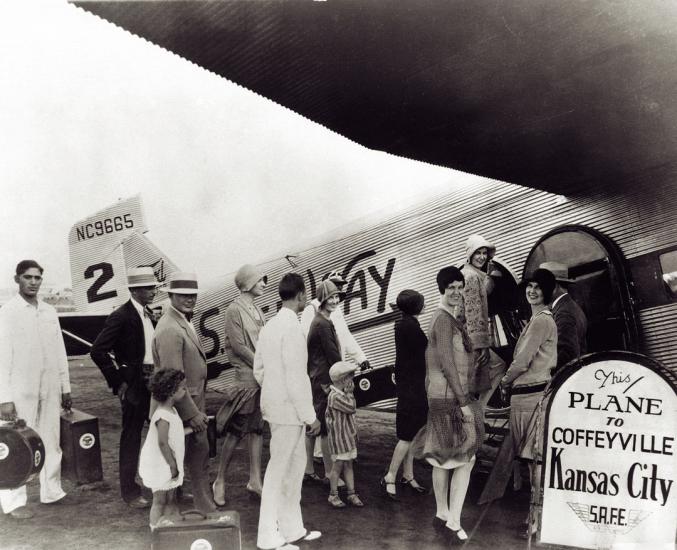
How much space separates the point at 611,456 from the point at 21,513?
3556 millimetres

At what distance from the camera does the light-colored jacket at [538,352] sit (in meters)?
3.91

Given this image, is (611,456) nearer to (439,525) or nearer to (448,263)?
(439,525)

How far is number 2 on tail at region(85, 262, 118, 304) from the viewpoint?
653 cm

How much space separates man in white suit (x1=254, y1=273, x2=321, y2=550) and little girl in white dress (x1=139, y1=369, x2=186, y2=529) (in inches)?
19.5

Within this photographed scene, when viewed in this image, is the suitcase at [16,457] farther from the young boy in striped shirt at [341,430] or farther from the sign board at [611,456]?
the sign board at [611,456]

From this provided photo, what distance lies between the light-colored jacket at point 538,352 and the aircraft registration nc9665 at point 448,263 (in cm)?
109

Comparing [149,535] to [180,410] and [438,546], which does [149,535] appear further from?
[438,546]

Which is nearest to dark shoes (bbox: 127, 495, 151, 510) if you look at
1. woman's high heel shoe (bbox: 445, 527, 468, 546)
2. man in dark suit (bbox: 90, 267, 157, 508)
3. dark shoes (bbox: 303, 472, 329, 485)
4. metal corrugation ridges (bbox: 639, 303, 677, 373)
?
man in dark suit (bbox: 90, 267, 157, 508)

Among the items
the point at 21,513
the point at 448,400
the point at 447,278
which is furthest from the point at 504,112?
the point at 21,513

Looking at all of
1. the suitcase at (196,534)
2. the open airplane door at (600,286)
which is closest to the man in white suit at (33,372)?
the suitcase at (196,534)

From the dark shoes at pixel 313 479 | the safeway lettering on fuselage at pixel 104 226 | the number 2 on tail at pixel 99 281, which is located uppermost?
the safeway lettering on fuselage at pixel 104 226

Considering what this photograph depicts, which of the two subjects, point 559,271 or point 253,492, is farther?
point 559,271

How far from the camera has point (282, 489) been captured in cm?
364

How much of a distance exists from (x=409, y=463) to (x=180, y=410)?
5.99ft
